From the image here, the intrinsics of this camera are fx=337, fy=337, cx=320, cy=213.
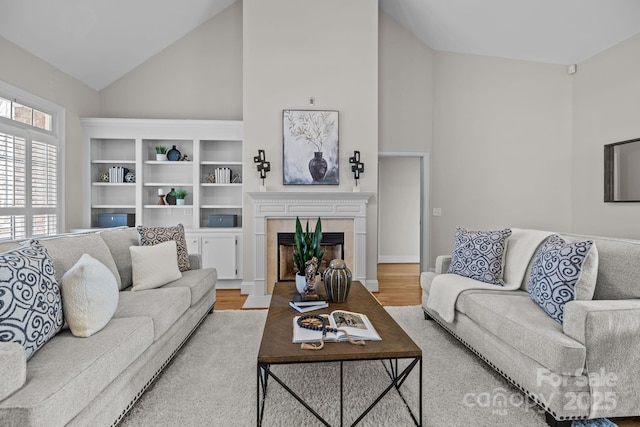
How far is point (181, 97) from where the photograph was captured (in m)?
5.00

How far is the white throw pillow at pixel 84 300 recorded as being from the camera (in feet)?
5.27

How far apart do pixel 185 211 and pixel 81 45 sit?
2.32 metres

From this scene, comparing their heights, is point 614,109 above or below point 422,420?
above

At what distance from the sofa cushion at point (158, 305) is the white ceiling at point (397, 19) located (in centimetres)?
300

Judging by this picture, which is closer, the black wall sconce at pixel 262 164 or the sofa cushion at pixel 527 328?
the sofa cushion at pixel 527 328

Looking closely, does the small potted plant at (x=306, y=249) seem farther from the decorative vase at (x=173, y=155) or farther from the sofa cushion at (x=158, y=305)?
the decorative vase at (x=173, y=155)

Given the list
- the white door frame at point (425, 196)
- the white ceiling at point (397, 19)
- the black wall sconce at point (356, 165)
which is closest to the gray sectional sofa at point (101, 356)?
the black wall sconce at point (356, 165)

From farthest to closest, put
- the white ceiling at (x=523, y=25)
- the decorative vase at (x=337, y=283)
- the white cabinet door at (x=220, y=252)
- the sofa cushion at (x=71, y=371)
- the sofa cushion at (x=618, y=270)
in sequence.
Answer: the white cabinet door at (x=220, y=252), the white ceiling at (x=523, y=25), the decorative vase at (x=337, y=283), the sofa cushion at (x=618, y=270), the sofa cushion at (x=71, y=371)

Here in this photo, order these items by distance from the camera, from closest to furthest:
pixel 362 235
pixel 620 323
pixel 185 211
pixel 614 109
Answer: pixel 620 323 < pixel 614 109 < pixel 362 235 < pixel 185 211

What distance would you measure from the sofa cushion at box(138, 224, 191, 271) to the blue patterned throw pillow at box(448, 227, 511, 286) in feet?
7.84

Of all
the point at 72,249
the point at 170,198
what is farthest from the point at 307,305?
the point at 170,198

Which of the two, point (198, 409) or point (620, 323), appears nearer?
point (620, 323)

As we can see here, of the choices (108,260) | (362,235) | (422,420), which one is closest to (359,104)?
(362,235)

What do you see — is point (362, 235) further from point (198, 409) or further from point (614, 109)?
point (614, 109)
